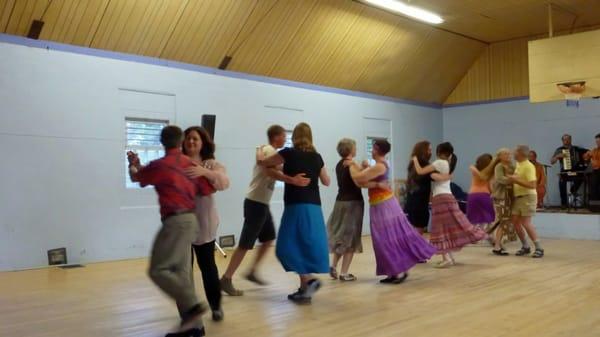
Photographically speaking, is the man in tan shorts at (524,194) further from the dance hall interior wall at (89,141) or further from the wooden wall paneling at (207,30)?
the wooden wall paneling at (207,30)

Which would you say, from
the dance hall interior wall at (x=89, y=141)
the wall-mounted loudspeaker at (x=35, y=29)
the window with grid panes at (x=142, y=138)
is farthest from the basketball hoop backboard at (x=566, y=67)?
the wall-mounted loudspeaker at (x=35, y=29)

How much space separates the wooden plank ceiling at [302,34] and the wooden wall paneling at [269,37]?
0.02m

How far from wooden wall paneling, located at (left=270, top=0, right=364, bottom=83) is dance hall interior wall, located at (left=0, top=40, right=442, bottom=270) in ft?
2.00

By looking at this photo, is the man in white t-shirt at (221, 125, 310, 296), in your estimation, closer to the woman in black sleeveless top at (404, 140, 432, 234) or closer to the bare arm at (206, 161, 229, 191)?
the bare arm at (206, 161, 229, 191)

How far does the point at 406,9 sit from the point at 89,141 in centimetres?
495

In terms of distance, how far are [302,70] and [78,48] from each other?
3883mm

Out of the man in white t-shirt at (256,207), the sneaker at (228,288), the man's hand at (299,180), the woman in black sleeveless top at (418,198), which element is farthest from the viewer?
the woman in black sleeveless top at (418,198)

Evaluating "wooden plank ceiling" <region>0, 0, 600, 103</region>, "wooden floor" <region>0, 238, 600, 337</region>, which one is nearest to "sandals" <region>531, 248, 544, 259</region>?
"wooden floor" <region>0, 238, 600, 337</region>

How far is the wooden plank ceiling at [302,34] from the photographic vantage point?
727 cm

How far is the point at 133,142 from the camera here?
26.4 ft

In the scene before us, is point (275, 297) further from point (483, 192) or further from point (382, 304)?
point (483, 192)

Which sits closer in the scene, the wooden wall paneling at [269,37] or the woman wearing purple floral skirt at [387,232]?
the woman wearing purple floral skirt at [387,232]

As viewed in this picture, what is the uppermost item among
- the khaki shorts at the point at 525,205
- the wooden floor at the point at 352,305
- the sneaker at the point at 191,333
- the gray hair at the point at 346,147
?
the gray hair at the point at 346,147

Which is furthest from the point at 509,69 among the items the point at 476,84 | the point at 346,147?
the point at 346,147
